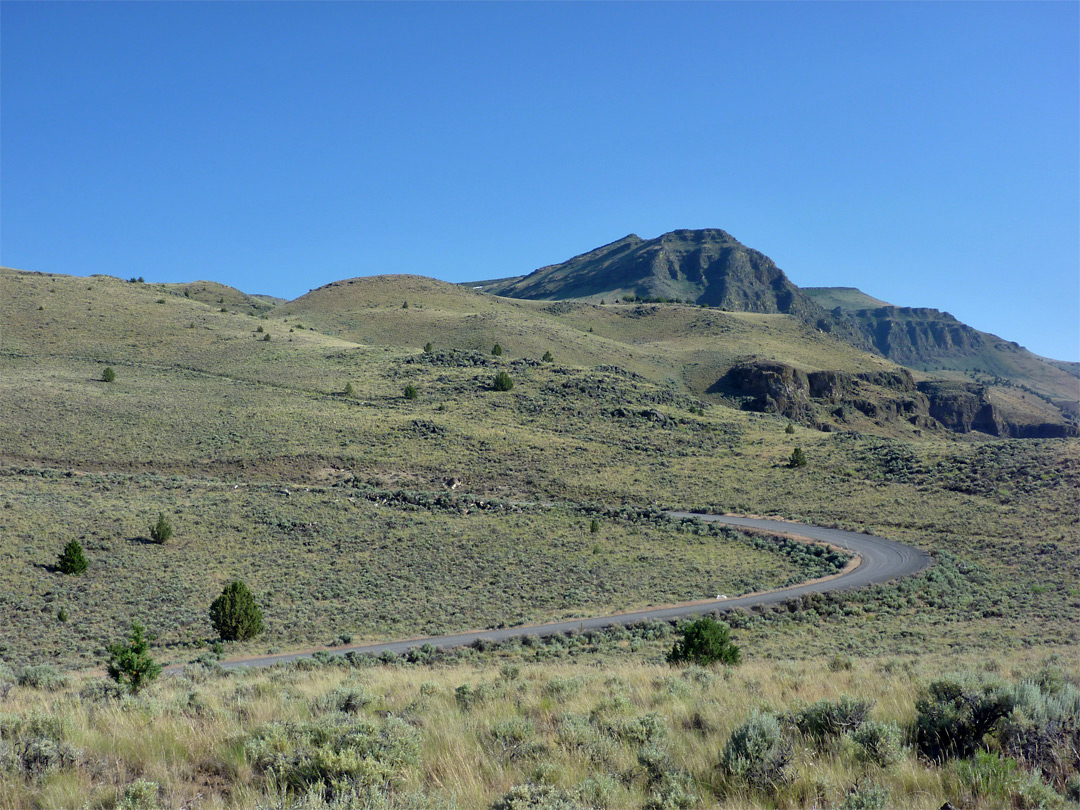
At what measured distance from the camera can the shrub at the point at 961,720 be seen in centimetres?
612

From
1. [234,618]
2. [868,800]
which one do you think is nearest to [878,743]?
[868,800]

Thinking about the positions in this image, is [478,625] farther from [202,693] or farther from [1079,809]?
[1079,809]

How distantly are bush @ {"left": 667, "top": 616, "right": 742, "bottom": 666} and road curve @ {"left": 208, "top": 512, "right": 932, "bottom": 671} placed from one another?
6794 mm

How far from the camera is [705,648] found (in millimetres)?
15250

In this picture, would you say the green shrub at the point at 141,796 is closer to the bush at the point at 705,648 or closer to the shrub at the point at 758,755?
the shrub at the point at 758,755

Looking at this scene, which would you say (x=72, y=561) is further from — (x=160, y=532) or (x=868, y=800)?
(x=868, y=800)

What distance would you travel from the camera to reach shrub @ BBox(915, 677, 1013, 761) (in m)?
6.12

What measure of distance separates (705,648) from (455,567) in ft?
58.0

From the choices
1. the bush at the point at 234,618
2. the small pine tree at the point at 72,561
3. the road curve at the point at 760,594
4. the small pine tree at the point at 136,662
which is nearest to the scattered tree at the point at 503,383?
the road curve at the point at 760,594

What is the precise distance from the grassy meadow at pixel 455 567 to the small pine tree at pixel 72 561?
0.56 m

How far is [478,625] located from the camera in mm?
23500

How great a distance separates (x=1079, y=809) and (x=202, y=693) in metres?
9.94

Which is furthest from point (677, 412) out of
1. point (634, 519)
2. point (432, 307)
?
point (432, 307)

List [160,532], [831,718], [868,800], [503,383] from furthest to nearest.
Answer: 1. [503,383]
2. [160,532]
3. [831,718]
4. [868,800]
